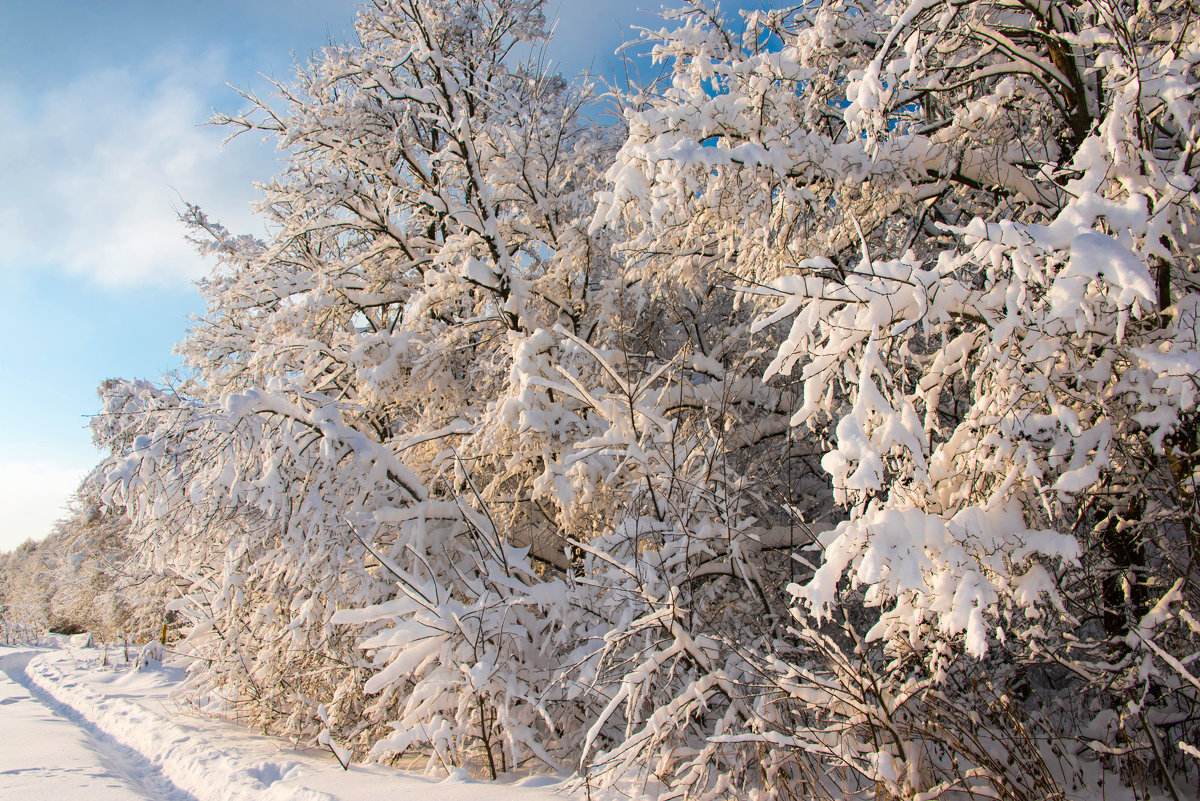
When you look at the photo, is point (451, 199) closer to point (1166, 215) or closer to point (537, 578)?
point (537, 578)

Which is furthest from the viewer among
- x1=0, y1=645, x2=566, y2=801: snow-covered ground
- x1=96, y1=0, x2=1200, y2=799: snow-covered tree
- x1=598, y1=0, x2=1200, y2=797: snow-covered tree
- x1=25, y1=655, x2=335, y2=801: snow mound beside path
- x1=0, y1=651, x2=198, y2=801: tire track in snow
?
x1=0, y1=651, x2=198, y2=801: tire track in snow

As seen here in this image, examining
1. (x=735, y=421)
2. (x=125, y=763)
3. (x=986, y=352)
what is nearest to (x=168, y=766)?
(x=125, y=763)

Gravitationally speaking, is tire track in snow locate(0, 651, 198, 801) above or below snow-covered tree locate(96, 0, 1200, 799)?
below

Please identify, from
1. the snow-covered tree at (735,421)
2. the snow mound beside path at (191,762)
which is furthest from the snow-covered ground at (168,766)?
the snow-covered tree at (735,421)

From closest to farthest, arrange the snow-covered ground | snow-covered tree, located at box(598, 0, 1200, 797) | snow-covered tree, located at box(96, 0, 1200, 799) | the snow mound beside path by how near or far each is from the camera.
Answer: snow-covered tree, located at box(598, 0, 1200, 797) → snow-covered tree, located at box(96, 0, 1200, 799) → the snow-covered ground → the snow mound beside path

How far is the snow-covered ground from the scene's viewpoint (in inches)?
160

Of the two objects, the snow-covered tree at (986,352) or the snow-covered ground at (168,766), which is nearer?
the snow-covered tree at (986,352)

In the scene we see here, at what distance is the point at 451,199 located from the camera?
752 centimetres

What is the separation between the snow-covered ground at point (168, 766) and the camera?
4066 mm

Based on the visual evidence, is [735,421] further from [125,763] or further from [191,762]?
[125,763]

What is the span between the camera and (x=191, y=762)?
5449 mm

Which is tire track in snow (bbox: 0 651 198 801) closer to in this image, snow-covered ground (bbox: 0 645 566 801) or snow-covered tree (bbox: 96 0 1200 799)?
snow-covered ground (bbox: 0 645 566 801)

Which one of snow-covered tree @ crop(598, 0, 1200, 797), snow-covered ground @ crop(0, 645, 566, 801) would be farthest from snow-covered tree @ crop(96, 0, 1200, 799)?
snow-covered ground @ crop(0, 645, 566, 801)

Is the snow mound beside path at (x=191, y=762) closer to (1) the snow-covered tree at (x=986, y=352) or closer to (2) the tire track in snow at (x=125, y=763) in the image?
(2) the tire track in snow at (x=125, y=763)
